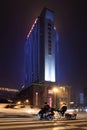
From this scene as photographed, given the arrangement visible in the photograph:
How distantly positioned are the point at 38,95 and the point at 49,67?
51.1ft

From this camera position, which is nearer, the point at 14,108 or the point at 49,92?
the point at 14,108

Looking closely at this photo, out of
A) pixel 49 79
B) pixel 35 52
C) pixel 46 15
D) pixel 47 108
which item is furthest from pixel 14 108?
pixel 35 52

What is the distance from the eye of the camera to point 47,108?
22.5 metres

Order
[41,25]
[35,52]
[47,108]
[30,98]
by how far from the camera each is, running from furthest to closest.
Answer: [35,52] < [41,25] < [30,98] < [47,108]

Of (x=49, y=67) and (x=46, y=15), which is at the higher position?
(x=46, y=15)

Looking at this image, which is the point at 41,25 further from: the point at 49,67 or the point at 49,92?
the point at 49,92

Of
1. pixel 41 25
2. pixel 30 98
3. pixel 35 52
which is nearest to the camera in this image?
pixel 30 98

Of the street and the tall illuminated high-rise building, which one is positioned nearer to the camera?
the street

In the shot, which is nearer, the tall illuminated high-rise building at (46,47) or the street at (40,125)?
the street at (40,125)

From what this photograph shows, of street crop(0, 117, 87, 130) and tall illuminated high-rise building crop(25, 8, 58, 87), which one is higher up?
tall illuminated high-rise building crop(25, 8, 58, 87)

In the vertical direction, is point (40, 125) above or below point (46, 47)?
below

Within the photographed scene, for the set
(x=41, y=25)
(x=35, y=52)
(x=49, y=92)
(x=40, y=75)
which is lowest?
(x=49, y=92)

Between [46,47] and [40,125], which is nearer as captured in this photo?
[40,125]

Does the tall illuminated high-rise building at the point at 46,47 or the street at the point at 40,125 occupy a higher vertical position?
the tall illuminated high-rise building at the point at 46,47
